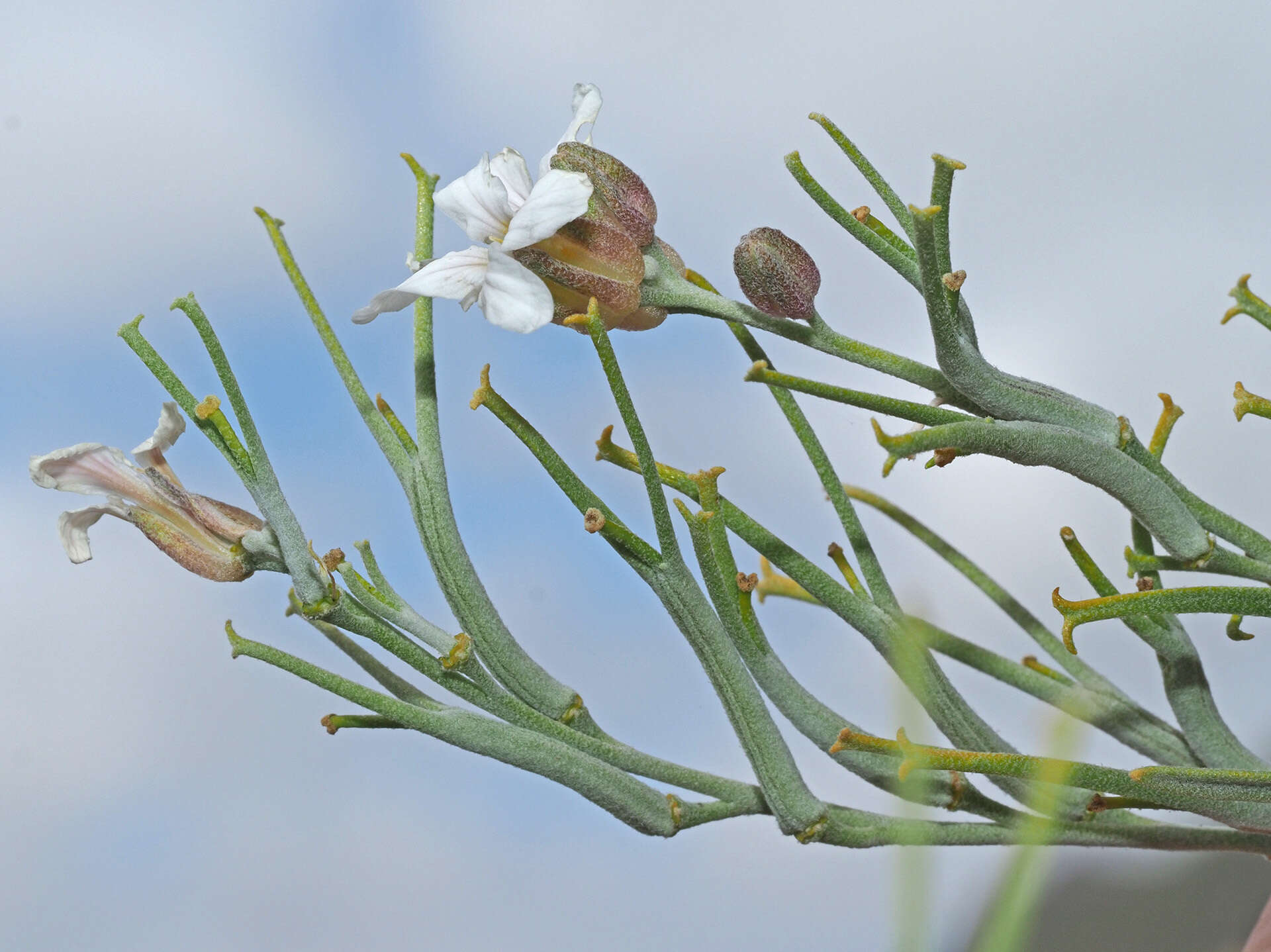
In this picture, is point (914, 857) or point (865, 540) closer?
point (914, 857)

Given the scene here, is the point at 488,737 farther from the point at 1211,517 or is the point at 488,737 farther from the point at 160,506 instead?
the point at 1211,517

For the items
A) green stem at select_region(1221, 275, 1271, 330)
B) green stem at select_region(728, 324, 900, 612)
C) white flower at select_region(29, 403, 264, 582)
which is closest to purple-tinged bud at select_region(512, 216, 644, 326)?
green stem at select_region(728, 324, 900, 612)

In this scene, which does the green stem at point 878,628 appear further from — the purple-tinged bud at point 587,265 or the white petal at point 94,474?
the white petal at point 94,474

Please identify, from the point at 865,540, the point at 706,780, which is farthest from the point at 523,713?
the point at 865,540

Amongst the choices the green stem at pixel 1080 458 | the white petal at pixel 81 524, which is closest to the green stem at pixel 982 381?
the green stem at pixel 1080 458

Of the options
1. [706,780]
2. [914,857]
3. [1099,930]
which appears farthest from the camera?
[1099,930]

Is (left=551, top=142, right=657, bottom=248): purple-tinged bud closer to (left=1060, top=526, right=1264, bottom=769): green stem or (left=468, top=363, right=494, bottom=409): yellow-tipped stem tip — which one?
(left=468, top=363, right=494, bottom=409): yellow-tipped stem tip

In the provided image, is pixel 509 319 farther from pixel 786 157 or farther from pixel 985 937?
pixel 985 937

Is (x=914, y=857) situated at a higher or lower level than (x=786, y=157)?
lower
